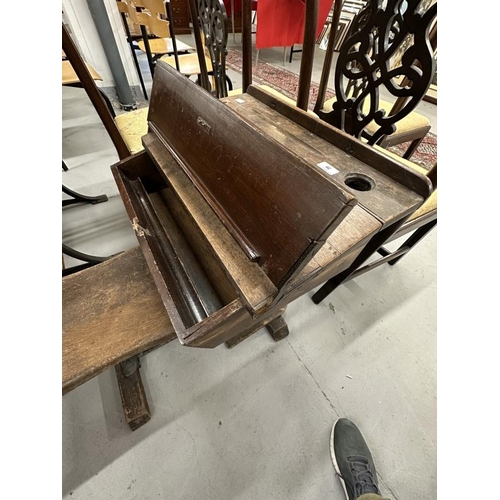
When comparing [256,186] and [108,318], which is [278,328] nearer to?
[108,318]

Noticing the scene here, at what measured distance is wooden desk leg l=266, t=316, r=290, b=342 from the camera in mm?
1198

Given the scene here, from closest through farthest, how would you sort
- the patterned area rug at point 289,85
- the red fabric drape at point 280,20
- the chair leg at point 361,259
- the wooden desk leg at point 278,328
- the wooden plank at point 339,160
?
1. the wooden plank at point 339,160
2. the chair leg at point 361,259
3. the wooden desk leg at point 278,328
4. the patterned area rug at point 289,85
5. the red fabric drape at point 280,20

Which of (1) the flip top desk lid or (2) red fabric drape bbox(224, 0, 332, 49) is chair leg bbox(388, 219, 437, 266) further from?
(2) red fabric drape bbox(224, 0, 332, 49)

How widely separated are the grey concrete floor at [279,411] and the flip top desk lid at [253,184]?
80cm

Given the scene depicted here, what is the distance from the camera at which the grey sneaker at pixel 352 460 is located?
85 centimetres

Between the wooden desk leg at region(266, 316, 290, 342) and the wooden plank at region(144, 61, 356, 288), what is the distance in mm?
750

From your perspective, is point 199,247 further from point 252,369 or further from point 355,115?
point 355,115

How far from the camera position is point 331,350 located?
1.20 meters

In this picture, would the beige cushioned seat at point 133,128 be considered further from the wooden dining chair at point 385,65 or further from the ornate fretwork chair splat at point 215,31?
the wooden dining chair at point 385,65

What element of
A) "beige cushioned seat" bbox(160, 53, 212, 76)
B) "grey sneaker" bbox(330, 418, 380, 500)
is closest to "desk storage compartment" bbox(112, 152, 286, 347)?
"grey sneaker" bbox(330, 418, 380, 500)

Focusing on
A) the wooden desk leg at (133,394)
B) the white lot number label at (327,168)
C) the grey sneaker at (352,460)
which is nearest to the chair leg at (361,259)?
the white lot number label at (327,168)

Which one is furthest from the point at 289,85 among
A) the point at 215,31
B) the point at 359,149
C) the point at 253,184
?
the point at 253,184
